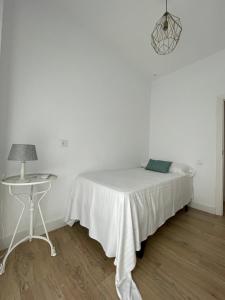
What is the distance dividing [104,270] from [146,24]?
121 inches

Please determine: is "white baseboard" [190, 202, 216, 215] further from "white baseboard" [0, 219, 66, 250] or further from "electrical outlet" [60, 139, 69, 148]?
"electrical outlet" [60, 139, 69, 148]

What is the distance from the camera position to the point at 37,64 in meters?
1.82

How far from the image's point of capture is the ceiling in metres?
1.81

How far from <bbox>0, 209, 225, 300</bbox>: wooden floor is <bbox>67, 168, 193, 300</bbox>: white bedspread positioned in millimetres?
137

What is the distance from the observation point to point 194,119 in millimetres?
2908

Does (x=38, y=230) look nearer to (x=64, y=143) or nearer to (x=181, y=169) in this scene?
(x=64, y=143)

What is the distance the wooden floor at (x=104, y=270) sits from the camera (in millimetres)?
1160

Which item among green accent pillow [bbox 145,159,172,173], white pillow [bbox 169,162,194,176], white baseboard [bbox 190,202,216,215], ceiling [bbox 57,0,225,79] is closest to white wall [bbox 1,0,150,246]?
ceiling [bbox 57,0,225,79]

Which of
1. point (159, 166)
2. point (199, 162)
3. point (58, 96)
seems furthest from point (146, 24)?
point (199, 162)

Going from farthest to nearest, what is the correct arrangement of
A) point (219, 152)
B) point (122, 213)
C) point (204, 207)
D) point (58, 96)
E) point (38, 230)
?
1. point (204, 207)
2. point (219, 152)
3. point (58, 96)
4. point (38, 230)
5. point (122, 213)

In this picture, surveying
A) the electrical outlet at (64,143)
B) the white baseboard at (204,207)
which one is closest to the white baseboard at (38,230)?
the electrical outlet at (64,143)

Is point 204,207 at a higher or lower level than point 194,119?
lower

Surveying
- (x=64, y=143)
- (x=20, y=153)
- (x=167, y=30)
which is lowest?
(x=20, y=153)

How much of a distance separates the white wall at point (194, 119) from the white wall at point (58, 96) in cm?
103
